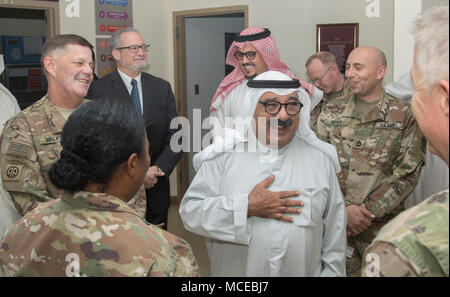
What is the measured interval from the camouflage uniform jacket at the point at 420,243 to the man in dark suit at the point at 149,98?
2.40 m

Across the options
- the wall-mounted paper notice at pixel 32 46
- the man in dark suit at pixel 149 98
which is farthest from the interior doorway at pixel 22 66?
the man in dark suit at pixel 149 98

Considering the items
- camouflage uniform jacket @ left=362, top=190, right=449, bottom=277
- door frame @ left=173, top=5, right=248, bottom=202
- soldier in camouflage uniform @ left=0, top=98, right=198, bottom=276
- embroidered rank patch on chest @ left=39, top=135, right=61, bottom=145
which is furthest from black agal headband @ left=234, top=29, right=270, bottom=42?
camouflage uniform jacket @ left=362, top=190, right=449, bottom=277

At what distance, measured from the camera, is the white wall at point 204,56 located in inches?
247

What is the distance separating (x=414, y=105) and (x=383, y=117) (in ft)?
5.79

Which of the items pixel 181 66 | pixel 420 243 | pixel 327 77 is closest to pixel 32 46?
pixel 181 66

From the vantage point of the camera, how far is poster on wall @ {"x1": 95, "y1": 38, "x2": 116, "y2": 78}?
5.09 metres

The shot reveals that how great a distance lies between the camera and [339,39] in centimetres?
488

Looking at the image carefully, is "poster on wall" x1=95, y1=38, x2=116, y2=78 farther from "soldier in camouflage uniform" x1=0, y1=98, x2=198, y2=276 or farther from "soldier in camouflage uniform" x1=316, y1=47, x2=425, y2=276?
"soldier in camouflage uniform" x1=0, y1=98, x2=198, y2=276

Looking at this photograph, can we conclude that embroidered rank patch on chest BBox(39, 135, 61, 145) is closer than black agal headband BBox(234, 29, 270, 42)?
Yes

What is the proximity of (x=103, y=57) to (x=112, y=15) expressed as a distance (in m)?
0.50

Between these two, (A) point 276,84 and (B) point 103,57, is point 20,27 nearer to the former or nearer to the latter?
(B) point 103,57

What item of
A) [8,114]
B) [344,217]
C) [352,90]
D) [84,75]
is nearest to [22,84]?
[8,114]

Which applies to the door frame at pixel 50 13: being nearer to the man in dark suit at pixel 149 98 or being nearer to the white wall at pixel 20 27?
the man in dark suit at pixel 149 98

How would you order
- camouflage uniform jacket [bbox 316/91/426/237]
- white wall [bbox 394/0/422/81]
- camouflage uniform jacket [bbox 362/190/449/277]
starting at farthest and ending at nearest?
white wall [bbox 394/0/422/81] < camouflage uniform jacket [bbox 316/91/426/237] < camouflage uniform jacket [bbox 362/190/449/277]
